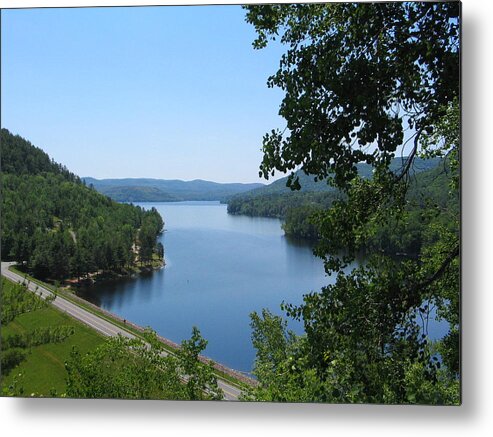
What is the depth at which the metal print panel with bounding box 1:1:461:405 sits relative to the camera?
8.70ft

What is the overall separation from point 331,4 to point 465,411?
214 centimetres

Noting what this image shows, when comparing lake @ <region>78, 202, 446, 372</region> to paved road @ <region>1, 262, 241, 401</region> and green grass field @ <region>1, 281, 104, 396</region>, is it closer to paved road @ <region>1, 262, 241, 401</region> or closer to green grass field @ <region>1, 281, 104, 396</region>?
paved road @ <region>1, 262, 241, 401</region>

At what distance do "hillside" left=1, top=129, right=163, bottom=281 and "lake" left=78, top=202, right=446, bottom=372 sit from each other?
125mm

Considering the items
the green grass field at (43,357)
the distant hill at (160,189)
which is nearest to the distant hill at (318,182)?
the distant hill at (160,189)

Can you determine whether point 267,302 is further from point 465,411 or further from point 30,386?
point 30,386

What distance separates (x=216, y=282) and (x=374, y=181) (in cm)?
102

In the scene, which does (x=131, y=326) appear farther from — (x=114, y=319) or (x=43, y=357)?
(x=43, y=357)

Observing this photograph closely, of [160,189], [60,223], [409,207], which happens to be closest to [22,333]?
[60,223]

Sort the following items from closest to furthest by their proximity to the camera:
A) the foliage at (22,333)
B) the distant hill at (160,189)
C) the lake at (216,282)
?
the lake at (216,282)
the foliage at (22,333)
the distant hill at (160,189)

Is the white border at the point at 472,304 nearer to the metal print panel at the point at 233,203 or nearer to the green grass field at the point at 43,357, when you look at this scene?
the metal print panel at the point at 233,203

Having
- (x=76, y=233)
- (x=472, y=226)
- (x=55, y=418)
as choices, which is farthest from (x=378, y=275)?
(x=55, y=418)

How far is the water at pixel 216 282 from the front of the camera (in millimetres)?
2795

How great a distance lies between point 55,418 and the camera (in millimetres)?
2877

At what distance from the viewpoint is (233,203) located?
3.12m
